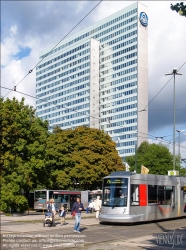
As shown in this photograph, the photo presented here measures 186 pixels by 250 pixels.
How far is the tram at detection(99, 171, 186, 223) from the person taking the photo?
2408 centimetres

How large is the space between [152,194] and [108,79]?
363 ft

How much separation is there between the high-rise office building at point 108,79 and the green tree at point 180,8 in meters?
114

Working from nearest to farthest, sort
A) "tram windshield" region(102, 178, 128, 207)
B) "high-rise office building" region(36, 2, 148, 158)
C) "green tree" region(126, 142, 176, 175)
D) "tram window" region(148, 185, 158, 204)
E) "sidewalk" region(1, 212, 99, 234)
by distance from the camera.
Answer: "sidewalk" region(1, 212, 99, 234) → "tram windshield" region(102, 178, 128, 207) → "tram window" region(148, 185, 158, 204) → "green tree" region(126, 142, 176, 175) → "high-rise office building" region(36, 2, 148, 158)

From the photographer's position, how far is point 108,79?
13562 cm

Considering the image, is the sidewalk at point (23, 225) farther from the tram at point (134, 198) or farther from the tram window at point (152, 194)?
the tram window at point (152, 194)

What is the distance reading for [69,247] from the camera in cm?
1227

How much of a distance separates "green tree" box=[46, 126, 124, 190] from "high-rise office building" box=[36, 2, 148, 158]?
66984 millimetres

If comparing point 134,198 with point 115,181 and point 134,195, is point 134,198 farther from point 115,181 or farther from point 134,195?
point 115,181

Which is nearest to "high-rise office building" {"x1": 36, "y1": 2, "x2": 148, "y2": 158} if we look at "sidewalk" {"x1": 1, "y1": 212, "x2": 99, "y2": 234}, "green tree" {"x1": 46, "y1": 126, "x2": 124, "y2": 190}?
"green tree" {"x1": 46, "y1": 126, "x2": 124, "y2": 190}

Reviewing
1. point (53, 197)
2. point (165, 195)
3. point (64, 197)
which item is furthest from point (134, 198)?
point (64, 197)

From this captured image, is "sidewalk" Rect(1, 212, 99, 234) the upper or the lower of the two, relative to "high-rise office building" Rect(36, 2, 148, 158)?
lower

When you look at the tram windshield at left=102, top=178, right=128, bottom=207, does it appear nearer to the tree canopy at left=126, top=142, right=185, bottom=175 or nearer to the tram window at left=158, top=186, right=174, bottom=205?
the tram window at left=158, top=186, right=174, bottom=205

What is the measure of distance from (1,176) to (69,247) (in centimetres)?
751

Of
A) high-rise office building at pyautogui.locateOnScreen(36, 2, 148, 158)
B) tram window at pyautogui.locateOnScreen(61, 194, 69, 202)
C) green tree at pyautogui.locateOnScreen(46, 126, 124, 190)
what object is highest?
high-rise office building at pyautogui.locateOnScreen(36, 2, 148, 158)
